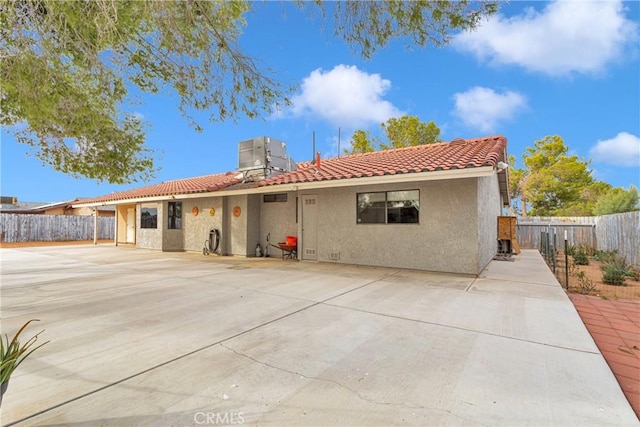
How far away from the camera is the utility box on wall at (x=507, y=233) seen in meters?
11.7

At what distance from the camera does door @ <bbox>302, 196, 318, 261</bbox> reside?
35.6ft

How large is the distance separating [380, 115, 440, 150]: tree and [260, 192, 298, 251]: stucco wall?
14302 mm

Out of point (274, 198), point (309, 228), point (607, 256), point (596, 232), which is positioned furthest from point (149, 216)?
point (596, 232)

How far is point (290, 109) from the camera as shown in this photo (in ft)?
21.7

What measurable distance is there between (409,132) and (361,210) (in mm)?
15879

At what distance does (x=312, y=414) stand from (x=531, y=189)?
29.4 meters

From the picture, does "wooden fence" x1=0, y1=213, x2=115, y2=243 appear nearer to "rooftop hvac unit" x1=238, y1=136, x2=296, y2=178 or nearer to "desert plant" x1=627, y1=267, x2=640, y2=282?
"rooftop hvac unit" x1=238, y1=136, x2=296, y2=178

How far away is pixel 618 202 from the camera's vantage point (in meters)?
23.8

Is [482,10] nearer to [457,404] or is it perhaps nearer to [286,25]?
[286,25]

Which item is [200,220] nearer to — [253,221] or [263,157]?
[253,221]

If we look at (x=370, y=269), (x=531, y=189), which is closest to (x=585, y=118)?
(x=531, y=189)

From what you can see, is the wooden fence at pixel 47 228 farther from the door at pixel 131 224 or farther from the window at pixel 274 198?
the window at pixel 274 198

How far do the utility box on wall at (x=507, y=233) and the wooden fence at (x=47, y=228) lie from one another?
28.7 m

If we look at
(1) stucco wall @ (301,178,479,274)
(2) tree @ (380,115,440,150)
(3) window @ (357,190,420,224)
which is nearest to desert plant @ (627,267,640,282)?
(1) stucco wall @ (301,178,479,274)
